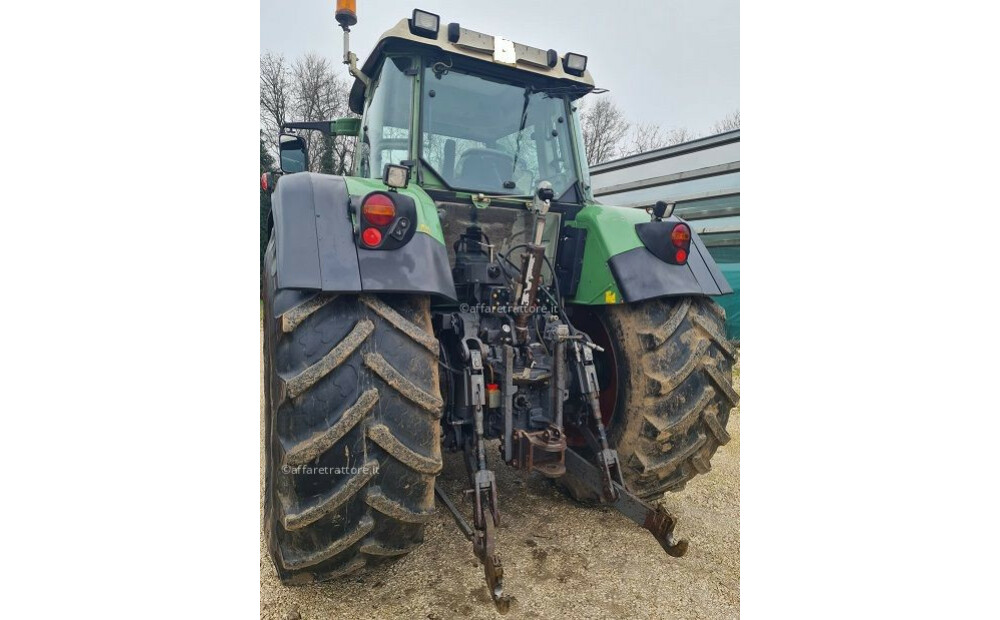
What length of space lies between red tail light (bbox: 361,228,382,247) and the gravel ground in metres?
1.42

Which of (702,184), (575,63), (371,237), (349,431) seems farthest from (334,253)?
(702,184)

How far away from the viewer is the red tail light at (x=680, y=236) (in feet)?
8.52

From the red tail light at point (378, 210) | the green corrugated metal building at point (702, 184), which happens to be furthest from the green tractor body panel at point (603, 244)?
the green corrugated metal building at point (702, 184)

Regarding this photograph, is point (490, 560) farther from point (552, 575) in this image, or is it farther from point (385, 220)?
point (385, 220)

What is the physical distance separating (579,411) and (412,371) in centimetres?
111

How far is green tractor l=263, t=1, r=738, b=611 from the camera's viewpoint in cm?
186

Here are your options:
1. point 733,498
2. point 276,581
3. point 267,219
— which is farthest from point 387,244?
point 733,498

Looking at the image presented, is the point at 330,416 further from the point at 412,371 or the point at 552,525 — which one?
the point at 552,525

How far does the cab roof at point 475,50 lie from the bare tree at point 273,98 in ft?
1.77

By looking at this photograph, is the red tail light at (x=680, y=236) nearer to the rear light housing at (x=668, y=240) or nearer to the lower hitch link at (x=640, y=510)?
the rear light housing at (x=668, y=240)

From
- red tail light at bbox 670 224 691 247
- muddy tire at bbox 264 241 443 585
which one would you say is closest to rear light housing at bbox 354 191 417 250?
muddy tire at bbox 264 241 443 585

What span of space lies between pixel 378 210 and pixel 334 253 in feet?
0.73

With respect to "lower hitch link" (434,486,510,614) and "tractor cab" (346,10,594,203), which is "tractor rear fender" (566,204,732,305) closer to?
"tractor cab" (346,10,594,203)

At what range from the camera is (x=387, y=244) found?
1973 mm
